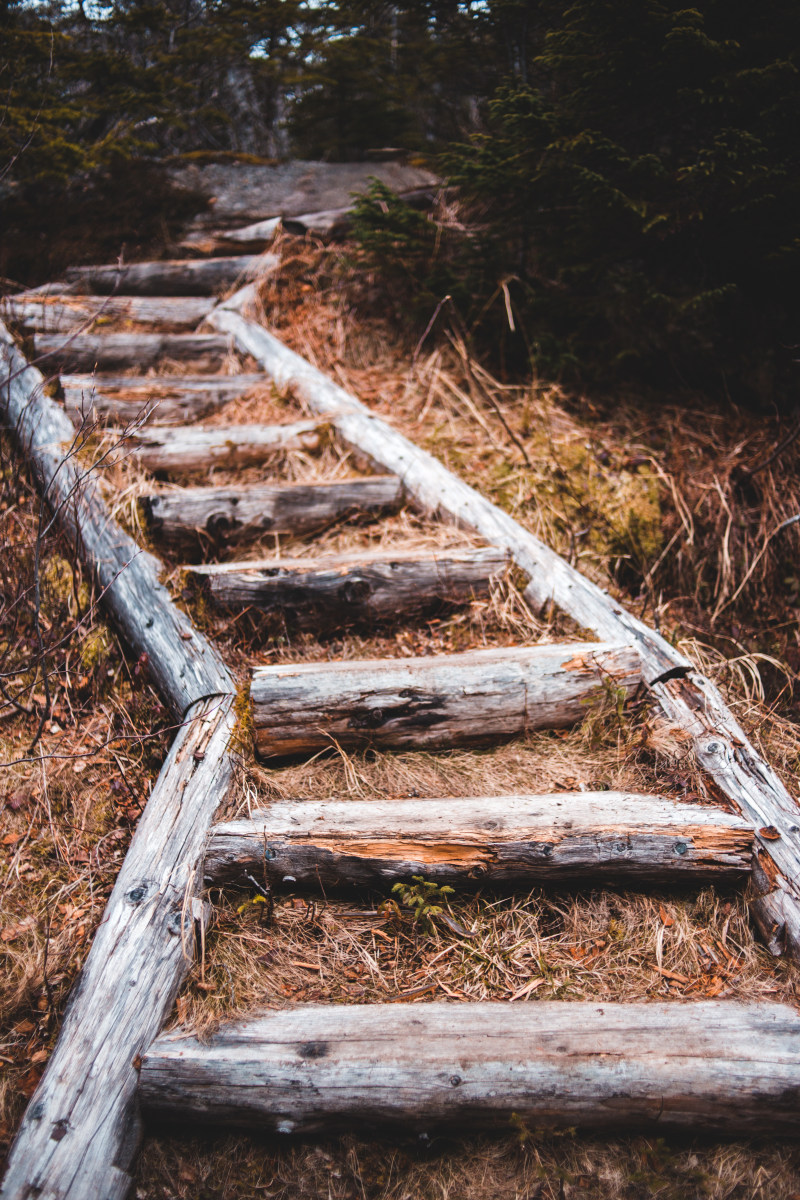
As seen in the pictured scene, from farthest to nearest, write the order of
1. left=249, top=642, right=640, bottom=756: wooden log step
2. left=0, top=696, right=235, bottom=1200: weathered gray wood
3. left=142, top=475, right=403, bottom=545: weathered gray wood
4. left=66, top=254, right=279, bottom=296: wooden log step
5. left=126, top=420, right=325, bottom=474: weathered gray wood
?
left=66, top=254, right=279, bottom=296: wooden log step, left=126, top=420, right=325, bottom=474: weathered gray wood, left=142, top=475, right=403, bottom=545: weathered gray wood, left=249, top=642, right=640, bottom=756: wooden log step, left=0, top=696, right=235, bottom=1200: weathered gray wood

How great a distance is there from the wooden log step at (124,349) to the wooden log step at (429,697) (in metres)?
2.87

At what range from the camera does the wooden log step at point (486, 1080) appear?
1.36 m

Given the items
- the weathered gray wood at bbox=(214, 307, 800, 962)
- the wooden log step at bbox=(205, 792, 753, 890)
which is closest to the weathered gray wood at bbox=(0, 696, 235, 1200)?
the wooden log step at bbox=(205, 792, 753, 890)

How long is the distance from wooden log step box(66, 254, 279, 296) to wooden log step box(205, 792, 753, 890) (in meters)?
4.61

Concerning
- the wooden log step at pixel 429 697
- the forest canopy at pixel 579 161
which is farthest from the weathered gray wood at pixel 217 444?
the wooden log step at pixel 429 697

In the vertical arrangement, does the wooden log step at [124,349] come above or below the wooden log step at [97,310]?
below

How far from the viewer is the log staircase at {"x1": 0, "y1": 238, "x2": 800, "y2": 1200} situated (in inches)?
53.7

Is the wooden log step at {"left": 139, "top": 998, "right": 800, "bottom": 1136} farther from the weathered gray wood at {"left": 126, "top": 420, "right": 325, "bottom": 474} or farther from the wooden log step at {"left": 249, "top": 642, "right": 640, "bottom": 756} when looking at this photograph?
the weathered gray wood at {"left": 126, "top": 420, "right": 325, "bottom": 474}

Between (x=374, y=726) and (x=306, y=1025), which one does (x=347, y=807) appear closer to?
(x=374, y=726)

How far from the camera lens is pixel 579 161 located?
10.7 feet

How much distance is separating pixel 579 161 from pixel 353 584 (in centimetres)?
262

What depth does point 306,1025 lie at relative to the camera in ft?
4.83

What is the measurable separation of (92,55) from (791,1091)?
261 inches

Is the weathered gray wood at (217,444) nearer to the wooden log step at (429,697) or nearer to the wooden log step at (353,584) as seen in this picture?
the wooden log step at (353,584)
